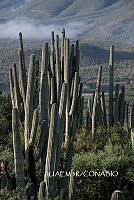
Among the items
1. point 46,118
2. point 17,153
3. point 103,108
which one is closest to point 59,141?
point 46,118

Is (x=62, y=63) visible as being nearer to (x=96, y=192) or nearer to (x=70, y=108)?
(x=70, y=108)

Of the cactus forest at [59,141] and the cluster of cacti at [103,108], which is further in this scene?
the cluster of cacti at [103,108]

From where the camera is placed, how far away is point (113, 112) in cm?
3078

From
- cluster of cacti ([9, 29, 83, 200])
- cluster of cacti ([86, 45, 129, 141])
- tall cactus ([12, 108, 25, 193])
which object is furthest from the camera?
cluster of cacti ([86, 45, 129, 141])

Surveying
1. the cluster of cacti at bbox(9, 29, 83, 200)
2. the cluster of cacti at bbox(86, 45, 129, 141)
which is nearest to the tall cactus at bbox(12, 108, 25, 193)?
the cluster of cacti at bbox(9, 29, 83, 200)

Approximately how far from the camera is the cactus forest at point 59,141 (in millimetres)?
17031

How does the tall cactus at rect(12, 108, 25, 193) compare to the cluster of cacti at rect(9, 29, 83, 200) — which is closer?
the tall cactus at rect(12, 108, 25, 193)

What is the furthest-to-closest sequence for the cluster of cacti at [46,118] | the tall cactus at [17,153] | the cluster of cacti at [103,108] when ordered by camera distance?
the cluster of cacti at [103,108] < the cluster of cacti at [46,118] < the tall cactus at [17,153]

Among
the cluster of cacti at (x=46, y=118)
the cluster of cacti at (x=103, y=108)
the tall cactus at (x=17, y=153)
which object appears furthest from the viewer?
the cluster of cacti at (x=103, y=108)

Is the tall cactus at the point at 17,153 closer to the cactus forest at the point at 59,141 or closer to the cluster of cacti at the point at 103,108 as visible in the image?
the cactus forest at the point at 59,141

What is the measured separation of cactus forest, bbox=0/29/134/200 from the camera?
17.0m

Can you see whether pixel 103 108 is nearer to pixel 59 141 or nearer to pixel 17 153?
pixel 59 141

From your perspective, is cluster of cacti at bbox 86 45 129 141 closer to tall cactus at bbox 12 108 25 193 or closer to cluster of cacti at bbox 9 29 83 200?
cluster of cacti at bbox 9 29 83 200

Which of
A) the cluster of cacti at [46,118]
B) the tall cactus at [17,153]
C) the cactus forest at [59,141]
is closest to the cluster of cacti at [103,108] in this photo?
the cactus forest at [59,141]
